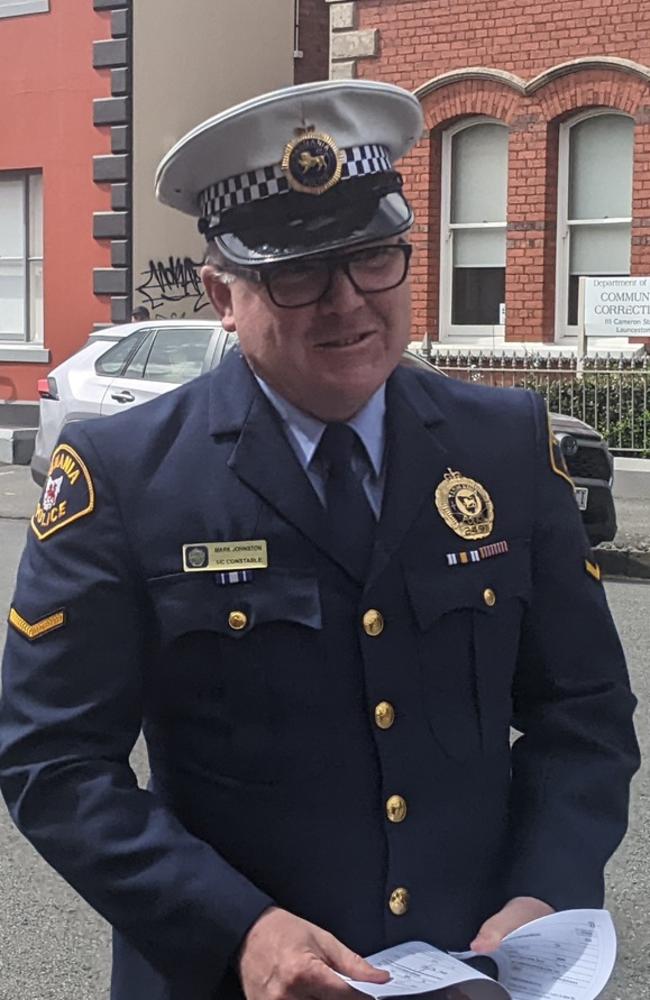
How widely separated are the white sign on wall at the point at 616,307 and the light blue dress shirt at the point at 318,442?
40.1ft

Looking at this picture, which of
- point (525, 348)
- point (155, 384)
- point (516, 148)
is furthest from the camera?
point (516, 148)

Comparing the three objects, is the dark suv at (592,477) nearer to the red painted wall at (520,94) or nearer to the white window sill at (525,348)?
the white window sill at (525,348)

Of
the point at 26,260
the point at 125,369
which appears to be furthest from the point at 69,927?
the point at 26,260

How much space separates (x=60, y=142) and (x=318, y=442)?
16973 mm

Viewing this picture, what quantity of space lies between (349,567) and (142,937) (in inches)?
19.8

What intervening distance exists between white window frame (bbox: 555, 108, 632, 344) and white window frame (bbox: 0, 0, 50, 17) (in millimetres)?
6914

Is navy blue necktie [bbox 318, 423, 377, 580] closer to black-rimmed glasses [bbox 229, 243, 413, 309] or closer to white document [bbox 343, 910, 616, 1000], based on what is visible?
black-rimmed glasses [bbox 229, 243, 413, 309]

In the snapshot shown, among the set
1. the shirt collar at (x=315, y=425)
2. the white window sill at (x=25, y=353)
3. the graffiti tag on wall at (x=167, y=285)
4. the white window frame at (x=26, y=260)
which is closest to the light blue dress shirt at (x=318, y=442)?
the shirt collar at (x=315, y=425)

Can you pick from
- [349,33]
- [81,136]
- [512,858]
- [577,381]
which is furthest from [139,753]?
[81,136]

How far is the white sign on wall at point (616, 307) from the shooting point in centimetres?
1369

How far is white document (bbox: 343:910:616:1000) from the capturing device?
1.68 meters

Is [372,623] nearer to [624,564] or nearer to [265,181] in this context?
[265,181]

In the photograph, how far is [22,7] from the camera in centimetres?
1805

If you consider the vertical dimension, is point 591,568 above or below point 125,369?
below
